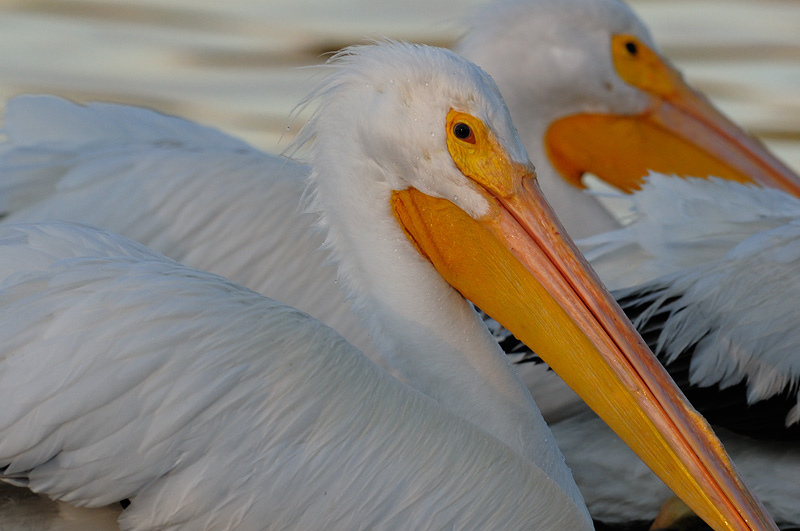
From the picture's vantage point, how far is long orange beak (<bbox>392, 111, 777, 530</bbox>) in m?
2.67

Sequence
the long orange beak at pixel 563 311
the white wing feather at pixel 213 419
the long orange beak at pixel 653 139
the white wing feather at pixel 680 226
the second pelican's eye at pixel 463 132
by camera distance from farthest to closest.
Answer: the long orange beak at pixel 653 139
the white wing feather at pixel 680 226
the second pelican's eye at pixel 463 132
the long orange beak at pixel 563 311
the white wing feather at pixel 213 419

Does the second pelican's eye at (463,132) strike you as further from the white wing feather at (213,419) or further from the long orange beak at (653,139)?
the long orange beak at (653,139)

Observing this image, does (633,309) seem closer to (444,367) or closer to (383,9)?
(444,367)

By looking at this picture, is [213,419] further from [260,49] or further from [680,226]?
[260,49]

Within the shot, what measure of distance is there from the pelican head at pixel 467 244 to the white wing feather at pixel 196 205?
2.70 feet

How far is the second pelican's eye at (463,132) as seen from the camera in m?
2.82

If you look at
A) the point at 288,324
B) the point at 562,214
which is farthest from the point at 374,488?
the point at 562,214

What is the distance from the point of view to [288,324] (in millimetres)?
2752

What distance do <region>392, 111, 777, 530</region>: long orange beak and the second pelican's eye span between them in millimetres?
11

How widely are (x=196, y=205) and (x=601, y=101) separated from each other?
1.56 meters

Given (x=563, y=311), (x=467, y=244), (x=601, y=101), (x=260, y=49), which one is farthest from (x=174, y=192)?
(x=260, y=49)

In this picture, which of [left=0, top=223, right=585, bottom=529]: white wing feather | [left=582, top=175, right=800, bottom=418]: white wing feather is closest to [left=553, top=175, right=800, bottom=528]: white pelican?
[left=582, top=175, right=800, bottom=418]: white wing feather

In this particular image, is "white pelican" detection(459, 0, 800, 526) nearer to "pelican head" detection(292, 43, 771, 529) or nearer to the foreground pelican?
the foreground pelican

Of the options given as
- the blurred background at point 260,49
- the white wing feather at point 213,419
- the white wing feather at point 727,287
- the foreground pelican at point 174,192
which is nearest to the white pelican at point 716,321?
the white wing feather at point 727,287
